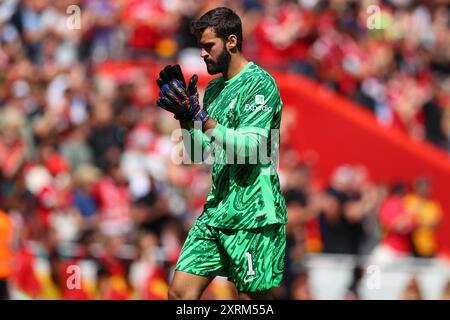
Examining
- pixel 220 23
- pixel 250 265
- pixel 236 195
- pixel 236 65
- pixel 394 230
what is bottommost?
pixel 394 230

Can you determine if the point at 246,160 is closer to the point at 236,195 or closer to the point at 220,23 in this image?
the point at 236,195

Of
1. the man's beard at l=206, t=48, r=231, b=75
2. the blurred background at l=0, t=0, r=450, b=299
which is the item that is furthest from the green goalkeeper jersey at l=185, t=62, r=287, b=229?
the blurred background at l=0, t=0, r=450, b=299

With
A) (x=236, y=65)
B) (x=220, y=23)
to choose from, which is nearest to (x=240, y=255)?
(x=236, y=65)

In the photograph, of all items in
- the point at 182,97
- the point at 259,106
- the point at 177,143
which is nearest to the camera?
the point at 182,97

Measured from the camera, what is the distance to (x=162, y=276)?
12.5 meters

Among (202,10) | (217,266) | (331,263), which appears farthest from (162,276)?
(202,10)

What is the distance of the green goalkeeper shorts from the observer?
7047 mm

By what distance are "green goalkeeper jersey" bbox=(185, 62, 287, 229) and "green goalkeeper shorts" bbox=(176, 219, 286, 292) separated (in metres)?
0.06

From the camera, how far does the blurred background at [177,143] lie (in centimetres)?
1272

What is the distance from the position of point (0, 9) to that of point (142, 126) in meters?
2.88

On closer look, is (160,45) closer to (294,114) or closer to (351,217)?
(294,114)

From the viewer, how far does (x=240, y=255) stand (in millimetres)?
7043

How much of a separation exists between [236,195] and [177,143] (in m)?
8.17

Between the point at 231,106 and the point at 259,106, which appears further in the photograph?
the point at 231,106
